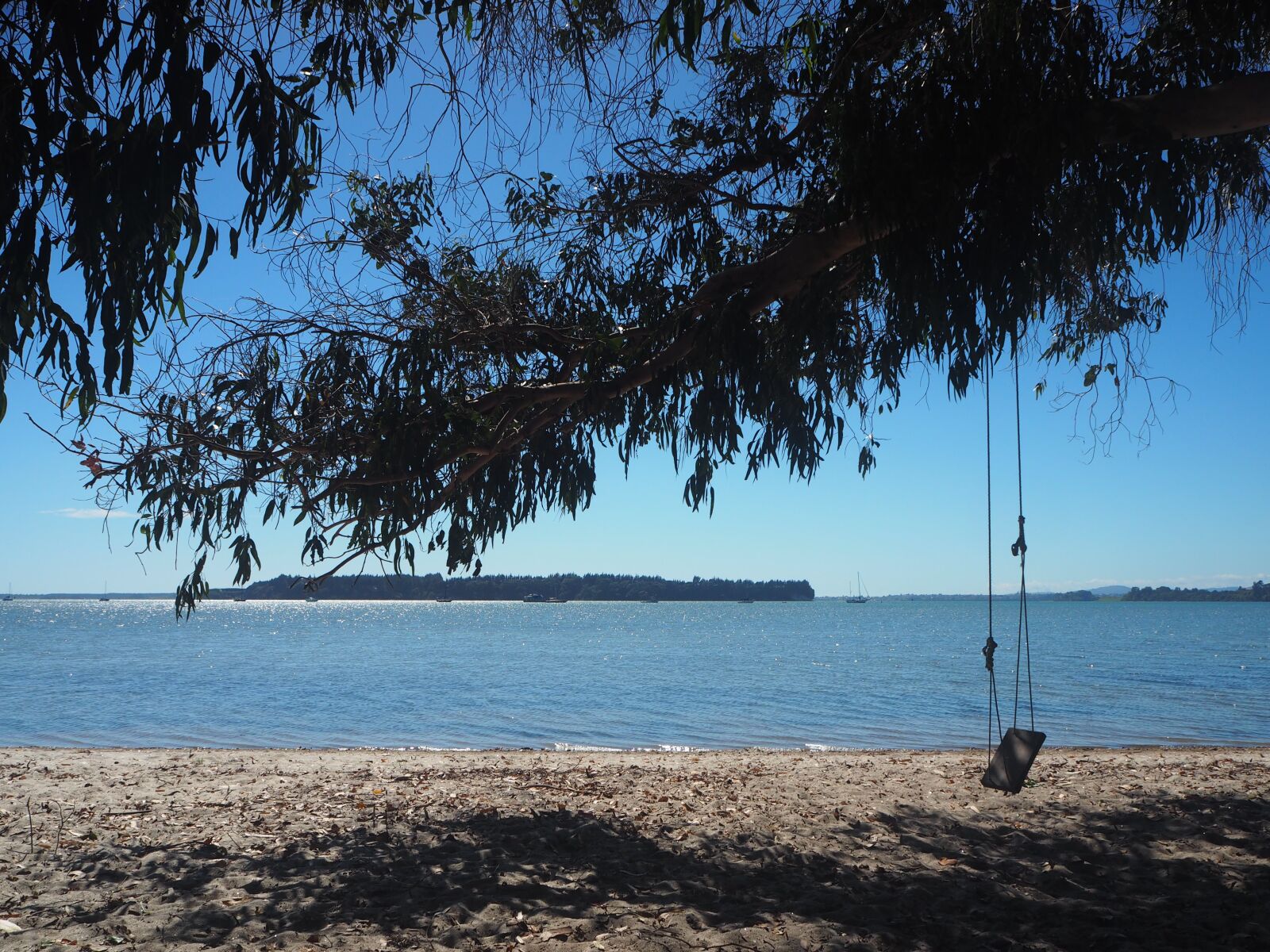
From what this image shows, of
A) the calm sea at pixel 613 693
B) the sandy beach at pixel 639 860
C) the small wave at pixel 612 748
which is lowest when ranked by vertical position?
the calm sea at pixel 613 693

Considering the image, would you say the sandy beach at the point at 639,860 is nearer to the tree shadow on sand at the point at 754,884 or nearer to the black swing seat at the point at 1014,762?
the tree shadow on sand at the point at 754,884

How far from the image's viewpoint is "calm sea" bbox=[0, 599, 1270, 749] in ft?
48.7

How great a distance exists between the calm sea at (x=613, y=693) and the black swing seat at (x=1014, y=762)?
806cm

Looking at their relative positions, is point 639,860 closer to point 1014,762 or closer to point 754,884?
point 754,884

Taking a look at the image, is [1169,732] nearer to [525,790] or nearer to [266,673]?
[525,790]

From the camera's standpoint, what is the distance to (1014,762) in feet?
18.2

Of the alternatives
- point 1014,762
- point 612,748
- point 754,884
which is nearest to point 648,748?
point 612,748

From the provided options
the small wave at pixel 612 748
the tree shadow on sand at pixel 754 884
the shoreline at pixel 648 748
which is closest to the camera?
the tree shadow on sand at pixel 754 884

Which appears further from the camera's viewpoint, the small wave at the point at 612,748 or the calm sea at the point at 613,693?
the calm sea at the point at 613,693

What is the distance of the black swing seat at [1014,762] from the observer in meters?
5.44

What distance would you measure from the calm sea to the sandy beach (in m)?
6.65

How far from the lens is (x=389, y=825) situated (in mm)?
5531

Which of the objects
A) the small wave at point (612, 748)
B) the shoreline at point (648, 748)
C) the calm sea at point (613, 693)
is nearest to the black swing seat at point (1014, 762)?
the shoreline at point (648, 748)

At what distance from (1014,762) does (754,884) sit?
6.84ft
